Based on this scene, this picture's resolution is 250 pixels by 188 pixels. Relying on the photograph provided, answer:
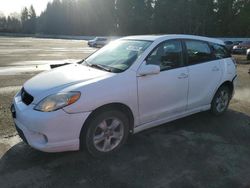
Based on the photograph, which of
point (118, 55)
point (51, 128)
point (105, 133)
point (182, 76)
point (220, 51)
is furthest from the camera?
point (220, 51)

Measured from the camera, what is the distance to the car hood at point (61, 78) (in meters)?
3.74

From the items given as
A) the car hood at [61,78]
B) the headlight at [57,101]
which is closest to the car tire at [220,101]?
the car hood at [61,78]

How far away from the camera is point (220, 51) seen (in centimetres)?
571

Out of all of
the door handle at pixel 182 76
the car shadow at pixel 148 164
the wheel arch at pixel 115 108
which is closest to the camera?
the car shadow at pixel 148 164

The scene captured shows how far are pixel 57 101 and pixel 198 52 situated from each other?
2.90 meters

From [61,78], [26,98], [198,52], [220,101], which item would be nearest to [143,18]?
[220,101]

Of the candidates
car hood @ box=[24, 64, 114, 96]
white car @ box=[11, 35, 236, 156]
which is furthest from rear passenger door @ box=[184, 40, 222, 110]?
car hood @ box=[24, 64, 114, 96]

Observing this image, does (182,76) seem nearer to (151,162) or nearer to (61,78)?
(151,162)

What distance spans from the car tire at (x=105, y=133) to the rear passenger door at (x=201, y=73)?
1551 mm

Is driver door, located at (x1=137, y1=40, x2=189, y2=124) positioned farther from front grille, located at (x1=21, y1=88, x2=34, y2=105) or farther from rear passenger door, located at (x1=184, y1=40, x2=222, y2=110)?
Answer: front grille, located at (x1=21, y1=88, x2=34, y2=105)

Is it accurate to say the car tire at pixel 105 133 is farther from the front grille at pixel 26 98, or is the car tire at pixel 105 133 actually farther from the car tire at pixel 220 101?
the car tire at pixel 220 101

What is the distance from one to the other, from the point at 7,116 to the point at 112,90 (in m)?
2.76

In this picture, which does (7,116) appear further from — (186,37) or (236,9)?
(236,9)

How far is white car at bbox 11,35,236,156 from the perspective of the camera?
3.51m
